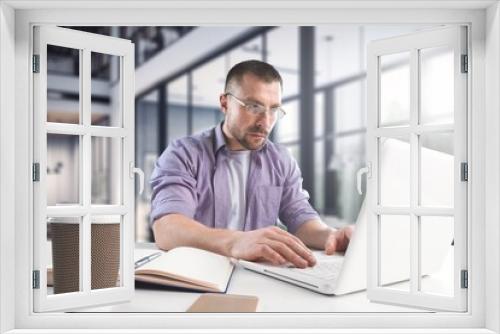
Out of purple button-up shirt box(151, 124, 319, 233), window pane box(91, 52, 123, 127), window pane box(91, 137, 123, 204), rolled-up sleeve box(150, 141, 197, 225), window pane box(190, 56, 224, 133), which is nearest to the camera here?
rolled-up sleeve box(150, 141, 197, 225)

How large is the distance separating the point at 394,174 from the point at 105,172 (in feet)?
19.5

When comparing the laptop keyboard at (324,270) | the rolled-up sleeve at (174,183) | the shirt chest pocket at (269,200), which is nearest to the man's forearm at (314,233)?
the shirt chest pocket at (269,200)

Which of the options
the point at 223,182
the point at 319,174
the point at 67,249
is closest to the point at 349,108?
the point at 319,174

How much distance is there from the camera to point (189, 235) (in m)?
2.93

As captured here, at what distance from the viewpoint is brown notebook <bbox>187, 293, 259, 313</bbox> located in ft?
5.74

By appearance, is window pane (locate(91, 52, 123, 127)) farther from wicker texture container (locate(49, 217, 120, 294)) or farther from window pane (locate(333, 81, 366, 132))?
wicker texture container (locate(49, 217, 120, 294))

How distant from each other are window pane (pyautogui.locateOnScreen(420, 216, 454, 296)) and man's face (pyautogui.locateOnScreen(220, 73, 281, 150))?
2.01 m

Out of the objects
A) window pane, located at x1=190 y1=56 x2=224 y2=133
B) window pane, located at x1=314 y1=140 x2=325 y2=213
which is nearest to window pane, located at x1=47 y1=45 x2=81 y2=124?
A: window pane, located at x1=190 y1=56 x2=224 y2=133

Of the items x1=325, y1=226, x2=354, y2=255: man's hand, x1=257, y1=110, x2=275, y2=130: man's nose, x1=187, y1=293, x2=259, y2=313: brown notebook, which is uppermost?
x1=257, y1=110, x2=275, y2=130: man's nose

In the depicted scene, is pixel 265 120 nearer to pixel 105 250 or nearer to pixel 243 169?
pixel 243 169

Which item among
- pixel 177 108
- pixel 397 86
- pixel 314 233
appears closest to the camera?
pixel 314 233

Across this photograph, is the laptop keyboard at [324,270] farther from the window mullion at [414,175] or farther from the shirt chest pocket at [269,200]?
the shirt chest pocket at [269,200]

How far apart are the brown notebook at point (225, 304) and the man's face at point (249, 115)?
2.10 m
